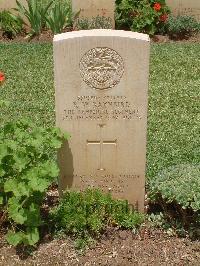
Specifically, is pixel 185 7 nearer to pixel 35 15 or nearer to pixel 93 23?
pixel 93 23

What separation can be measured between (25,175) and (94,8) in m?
7.52

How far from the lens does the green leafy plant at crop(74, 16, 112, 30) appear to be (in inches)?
442

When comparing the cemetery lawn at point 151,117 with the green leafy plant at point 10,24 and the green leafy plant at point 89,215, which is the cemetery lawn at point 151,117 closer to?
the green leafy plant at point 89,215

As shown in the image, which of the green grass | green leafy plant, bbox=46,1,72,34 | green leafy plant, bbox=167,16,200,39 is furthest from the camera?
green leafy plant, bbox=167,16,200,39

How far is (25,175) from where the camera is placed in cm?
437

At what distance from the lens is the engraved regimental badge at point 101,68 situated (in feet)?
15.1

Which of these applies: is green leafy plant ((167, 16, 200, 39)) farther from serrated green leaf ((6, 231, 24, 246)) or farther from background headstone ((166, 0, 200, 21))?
serrated green leaf ((6, 231, 24, 246))

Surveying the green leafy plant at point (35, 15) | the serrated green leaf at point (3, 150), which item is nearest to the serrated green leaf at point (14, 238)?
the serrated green leaf at point (3, 150)

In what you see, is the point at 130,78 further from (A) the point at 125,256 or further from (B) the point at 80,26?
(B) the point at 80,26

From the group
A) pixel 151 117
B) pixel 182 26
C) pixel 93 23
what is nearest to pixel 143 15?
pixel 182 26

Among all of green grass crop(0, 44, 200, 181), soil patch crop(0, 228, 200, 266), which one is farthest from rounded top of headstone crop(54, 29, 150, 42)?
green grass crop(0, 44, 200, 181)

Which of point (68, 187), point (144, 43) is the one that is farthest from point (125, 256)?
point (144, 43)

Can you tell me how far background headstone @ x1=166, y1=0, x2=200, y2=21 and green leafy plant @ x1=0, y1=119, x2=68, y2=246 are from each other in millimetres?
7718

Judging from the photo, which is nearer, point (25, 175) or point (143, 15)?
point (25, 175)
